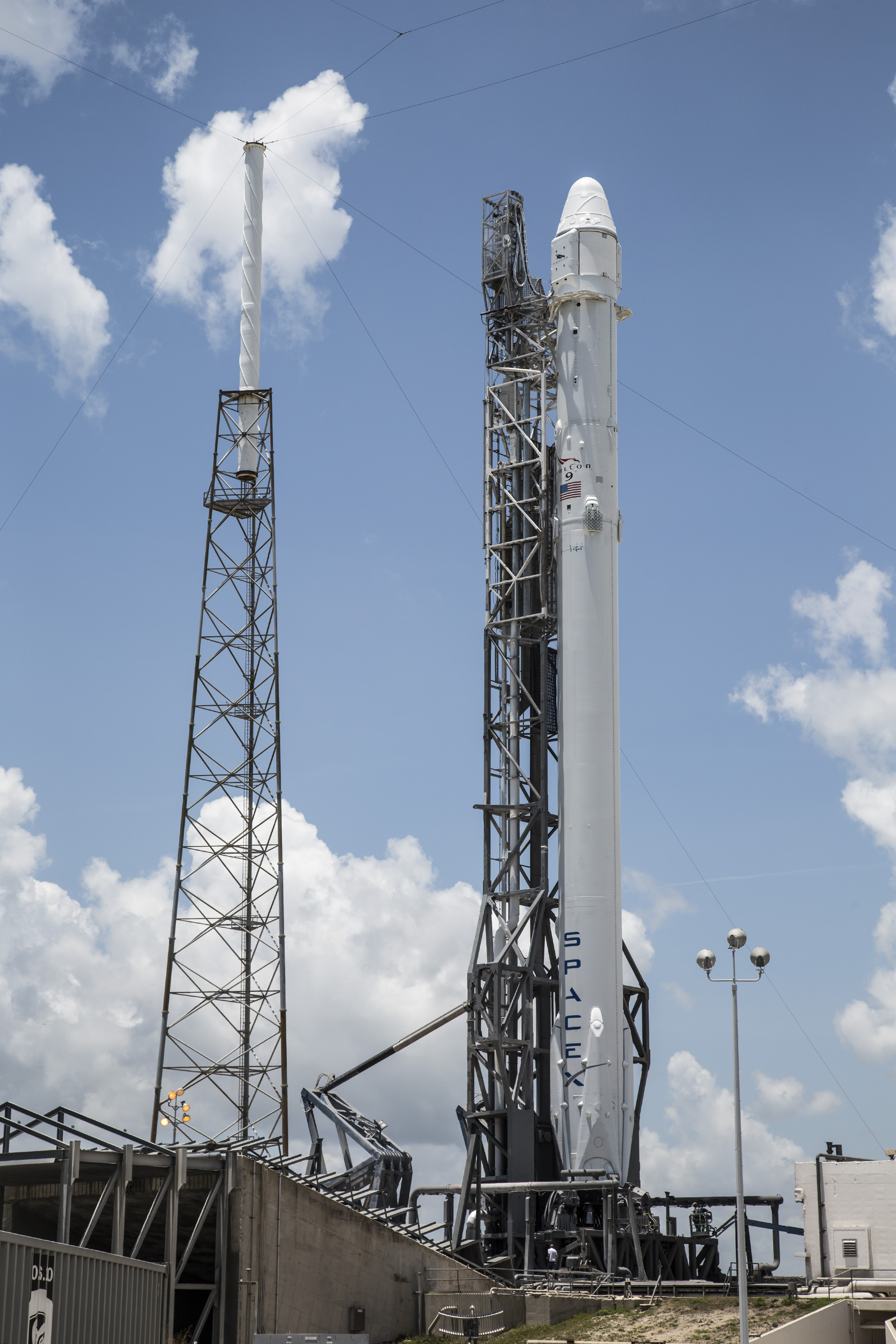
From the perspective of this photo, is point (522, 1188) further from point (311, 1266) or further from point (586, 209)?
point (586, 209)

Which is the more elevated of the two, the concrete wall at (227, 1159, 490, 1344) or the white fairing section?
the white fairing section

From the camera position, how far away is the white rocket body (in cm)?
4469

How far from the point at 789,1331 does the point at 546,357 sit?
33.1m

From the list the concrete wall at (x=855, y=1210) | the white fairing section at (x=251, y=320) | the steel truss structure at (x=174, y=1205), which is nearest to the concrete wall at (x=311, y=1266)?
the steel truss structure at (x=174, y=1205)

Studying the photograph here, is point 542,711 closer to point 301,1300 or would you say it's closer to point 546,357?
point 546,357

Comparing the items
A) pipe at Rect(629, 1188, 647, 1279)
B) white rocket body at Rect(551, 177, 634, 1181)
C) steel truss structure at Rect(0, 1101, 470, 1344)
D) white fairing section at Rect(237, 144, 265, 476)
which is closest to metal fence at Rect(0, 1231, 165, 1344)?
steel truss structure at Rect(0, 1101, 470, 1344)

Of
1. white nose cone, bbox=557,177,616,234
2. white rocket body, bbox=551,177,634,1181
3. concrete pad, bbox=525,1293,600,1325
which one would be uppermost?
white nose cone, bbox=557,177,616,234

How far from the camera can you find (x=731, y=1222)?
43.6 metres

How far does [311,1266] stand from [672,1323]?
875cm

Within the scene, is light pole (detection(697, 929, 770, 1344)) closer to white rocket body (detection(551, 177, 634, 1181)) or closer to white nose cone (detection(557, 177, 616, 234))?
white rocket body (detection(551, 177, 634, 1181))

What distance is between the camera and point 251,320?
54.1 m

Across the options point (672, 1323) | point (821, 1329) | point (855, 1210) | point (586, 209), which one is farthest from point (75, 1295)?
point (586, 209)

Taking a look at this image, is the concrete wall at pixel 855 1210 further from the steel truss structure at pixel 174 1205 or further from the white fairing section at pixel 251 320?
the white fairing section at pixel 251 320

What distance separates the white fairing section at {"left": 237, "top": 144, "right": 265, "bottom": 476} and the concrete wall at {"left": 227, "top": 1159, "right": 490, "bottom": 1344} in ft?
86.5
